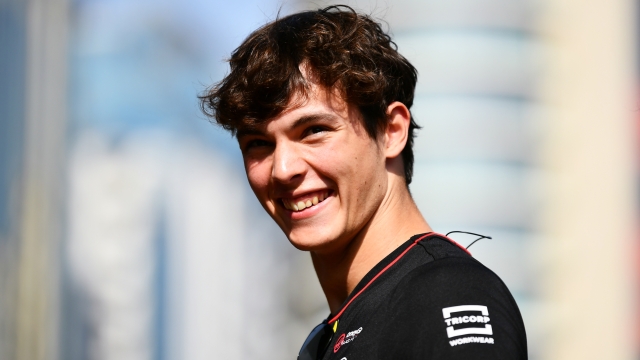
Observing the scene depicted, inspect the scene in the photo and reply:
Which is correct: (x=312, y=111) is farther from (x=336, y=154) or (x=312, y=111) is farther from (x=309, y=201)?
(x=309, y=201)

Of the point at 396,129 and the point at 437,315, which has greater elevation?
the point at 396,129

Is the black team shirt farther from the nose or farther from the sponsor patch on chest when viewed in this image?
the nose

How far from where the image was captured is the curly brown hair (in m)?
2.72

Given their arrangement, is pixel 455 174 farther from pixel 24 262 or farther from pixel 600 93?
pixel 24 262

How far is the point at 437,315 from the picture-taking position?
2.04m

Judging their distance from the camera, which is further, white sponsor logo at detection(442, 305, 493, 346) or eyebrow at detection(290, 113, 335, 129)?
eyebrow at detection(290, 113, 335, 129)

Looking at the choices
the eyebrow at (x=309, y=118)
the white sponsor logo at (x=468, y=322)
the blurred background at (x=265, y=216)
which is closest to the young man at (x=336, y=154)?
the eyebrow at (x=309, y=118)

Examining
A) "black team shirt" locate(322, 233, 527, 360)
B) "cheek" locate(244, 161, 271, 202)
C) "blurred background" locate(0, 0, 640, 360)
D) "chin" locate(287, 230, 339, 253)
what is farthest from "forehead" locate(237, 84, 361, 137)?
"blurred background" locate(0, 0, 640, 360)

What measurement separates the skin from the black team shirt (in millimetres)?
318

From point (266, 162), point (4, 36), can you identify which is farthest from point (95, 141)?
point (266, 162)

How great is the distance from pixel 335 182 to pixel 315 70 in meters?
0.39

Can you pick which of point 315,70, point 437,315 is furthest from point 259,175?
point 437,315

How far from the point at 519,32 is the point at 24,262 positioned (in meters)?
5.88

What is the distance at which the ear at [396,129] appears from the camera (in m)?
2.83
